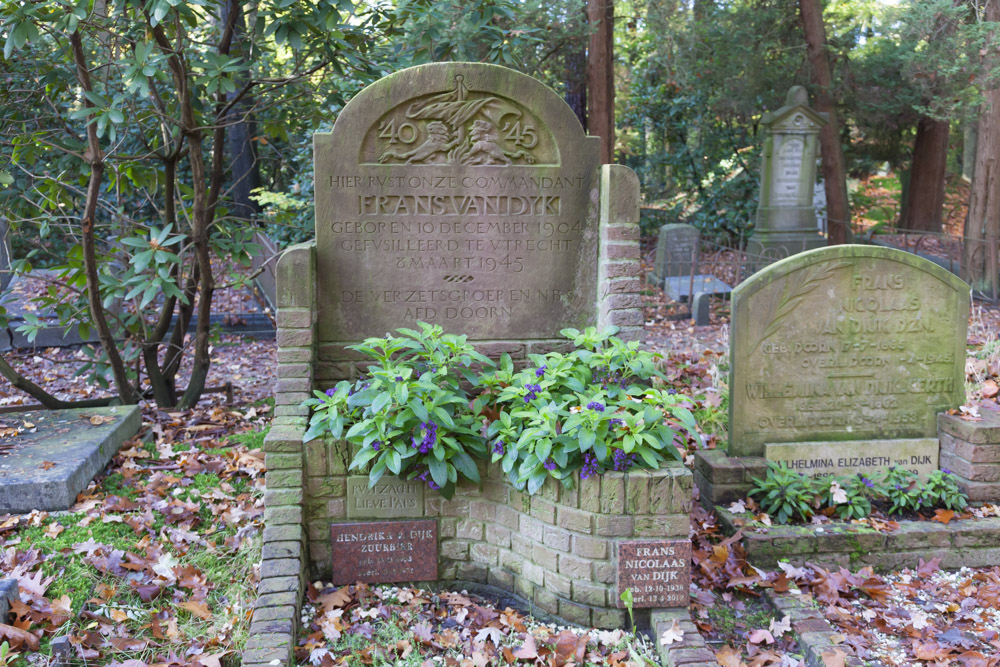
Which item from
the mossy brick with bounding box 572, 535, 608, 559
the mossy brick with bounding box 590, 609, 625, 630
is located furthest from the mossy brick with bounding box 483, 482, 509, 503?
the mossy brick with bounding box 590, 609, 625, 630

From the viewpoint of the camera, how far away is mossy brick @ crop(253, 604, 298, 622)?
3.39 meters

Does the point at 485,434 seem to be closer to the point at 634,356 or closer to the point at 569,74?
the point at 634,356

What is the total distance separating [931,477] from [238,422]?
4.78 metres

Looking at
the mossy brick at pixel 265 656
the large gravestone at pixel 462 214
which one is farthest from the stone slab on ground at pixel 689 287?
the mossy brick at pixel 265 656

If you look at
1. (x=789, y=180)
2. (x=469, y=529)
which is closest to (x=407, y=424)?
(x=469, y=529)

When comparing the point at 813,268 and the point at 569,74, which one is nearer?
the point at 813,268

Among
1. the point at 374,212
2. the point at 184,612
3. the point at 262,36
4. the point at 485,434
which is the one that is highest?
the point at 262,36

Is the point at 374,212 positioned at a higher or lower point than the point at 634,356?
higher

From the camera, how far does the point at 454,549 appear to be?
3.97m

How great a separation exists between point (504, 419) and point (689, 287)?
27.7 feet

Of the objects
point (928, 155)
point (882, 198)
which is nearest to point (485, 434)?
point (928, 155)

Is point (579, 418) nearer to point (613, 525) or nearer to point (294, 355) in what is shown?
point (613, 525)

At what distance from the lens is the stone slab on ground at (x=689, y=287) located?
1164 cm

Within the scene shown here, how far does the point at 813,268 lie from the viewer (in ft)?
15.4
